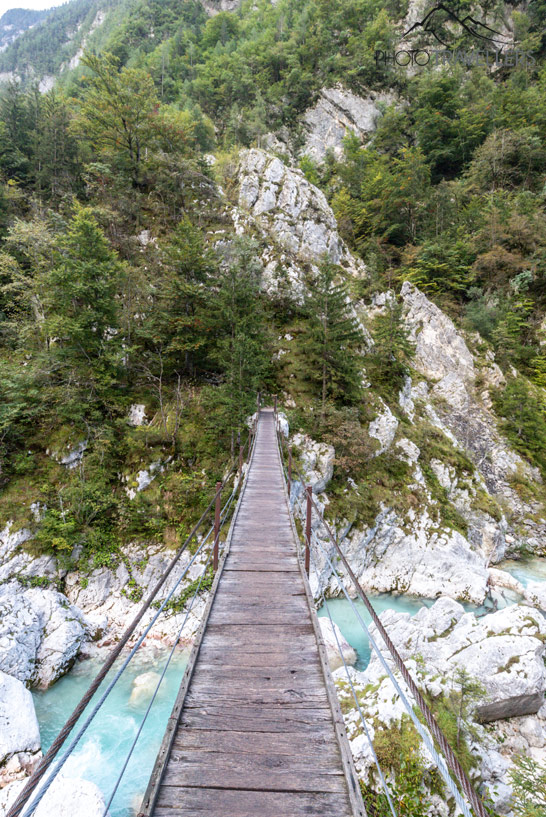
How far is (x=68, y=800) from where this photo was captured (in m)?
4.76

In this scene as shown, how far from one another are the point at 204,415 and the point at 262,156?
2057cm

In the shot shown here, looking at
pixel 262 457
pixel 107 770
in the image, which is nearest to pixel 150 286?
pixel 262 457

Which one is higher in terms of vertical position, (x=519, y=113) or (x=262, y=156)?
(x=519, y=113)

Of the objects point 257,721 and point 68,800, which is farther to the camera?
point 68,800

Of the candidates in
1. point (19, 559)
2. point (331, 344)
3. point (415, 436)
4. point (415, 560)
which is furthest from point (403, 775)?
point (415, 436)

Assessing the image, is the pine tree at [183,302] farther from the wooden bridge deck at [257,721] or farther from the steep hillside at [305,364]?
the wooden bridge deck at [257,721]

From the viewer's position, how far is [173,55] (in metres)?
37.7

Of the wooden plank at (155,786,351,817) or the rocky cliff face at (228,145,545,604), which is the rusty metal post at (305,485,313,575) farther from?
the rocky cliff face at (228,145,545,604)

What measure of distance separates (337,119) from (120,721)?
→ 4716 centimetres

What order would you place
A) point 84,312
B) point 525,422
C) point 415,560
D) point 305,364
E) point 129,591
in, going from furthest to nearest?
point 525,422 → point 305,364 → point 415,560 → point 84,312 → point 129,591

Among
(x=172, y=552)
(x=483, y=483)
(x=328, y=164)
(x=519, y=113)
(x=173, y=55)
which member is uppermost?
(x=173, y=55)

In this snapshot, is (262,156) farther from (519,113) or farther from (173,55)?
(173,55)

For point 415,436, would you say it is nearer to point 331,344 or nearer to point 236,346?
point 331,344

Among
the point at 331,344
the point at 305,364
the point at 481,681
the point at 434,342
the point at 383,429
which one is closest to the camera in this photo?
the point at 481,681
